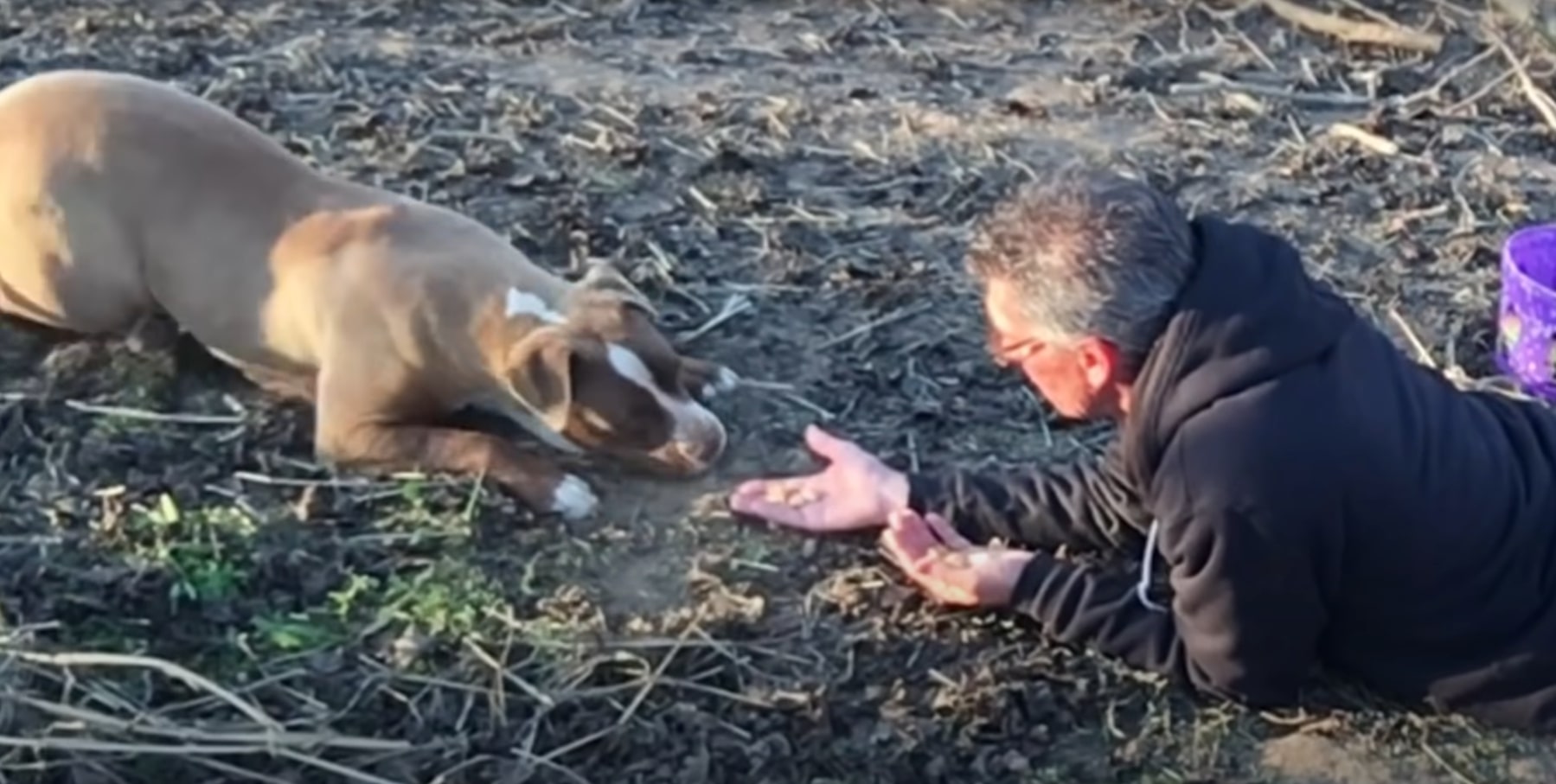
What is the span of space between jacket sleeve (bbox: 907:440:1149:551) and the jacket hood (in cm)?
59

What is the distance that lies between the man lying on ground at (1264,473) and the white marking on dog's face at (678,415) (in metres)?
0.72

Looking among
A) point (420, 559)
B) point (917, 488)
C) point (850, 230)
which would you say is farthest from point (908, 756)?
point (850, 230)

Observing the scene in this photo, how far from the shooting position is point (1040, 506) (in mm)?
4789

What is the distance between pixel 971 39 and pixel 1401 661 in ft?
11.6

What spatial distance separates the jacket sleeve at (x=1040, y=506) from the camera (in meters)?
4.72

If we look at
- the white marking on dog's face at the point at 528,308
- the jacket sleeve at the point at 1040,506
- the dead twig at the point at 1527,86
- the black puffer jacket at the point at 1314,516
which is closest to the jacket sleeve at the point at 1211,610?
the black puffer jacket at the point at 1314,516

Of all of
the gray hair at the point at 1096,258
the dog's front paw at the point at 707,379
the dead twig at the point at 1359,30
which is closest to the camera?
the gray hair at the point at 1096,258

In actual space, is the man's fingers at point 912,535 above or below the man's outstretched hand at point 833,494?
above

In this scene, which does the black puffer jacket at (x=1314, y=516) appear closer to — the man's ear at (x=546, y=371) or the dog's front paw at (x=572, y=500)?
the dog's front paw at (x=572, y=500)

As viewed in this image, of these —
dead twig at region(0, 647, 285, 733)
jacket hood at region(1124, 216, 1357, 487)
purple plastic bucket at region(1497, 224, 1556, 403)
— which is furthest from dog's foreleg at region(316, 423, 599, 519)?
purple plastic bucket at region(1497, 224, 1556, 403)

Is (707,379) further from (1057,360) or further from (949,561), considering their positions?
(1057,360)

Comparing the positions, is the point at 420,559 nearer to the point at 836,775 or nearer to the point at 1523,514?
the point at 836,775

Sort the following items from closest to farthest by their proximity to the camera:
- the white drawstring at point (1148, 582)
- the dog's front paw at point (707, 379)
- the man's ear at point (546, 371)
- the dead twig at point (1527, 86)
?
the white drawstring at point (1148, 582), the man's ear at point (546, 371), the dog's front paw at point (707, 379), the dead twig at point (1527, 86)

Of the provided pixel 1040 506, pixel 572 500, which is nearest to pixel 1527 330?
pixel 1040 506
